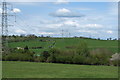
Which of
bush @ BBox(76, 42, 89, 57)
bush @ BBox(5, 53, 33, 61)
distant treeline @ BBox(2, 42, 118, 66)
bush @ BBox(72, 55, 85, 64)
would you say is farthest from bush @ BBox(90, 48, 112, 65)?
bush @ BBox(5, 53, 33, 61)

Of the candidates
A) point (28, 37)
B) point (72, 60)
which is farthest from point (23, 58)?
point (28, 37)

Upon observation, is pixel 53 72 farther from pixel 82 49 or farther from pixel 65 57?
pixel 82 49

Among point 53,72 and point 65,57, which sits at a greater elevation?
point 53,72

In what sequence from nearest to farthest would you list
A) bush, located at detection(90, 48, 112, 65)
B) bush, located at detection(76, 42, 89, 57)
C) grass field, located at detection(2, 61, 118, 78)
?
grass field, located at detection(2, 61, 118, 78)
bush, located at detection(90, 48, 112, 65)
bush, located at detection(76, 42, 89, 57)

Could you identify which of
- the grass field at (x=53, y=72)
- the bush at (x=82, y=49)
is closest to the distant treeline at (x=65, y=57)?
the bush at (x=82, y=49)

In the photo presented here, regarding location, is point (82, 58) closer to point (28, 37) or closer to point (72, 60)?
point (72, 60)

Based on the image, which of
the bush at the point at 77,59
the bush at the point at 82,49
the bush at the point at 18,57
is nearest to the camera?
the bush at the point at 77,59

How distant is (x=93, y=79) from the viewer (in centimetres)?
1686

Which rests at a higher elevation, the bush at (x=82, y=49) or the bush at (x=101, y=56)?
the bush at (x=82, y=49)

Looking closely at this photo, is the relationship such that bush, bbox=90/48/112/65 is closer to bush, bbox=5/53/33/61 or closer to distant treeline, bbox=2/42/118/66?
distant treeline, bbox=2/42/118/66

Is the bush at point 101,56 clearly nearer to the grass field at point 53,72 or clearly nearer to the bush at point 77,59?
the bush at point 77,59

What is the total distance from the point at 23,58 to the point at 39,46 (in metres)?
15.2

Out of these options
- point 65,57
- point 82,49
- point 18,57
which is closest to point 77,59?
point 65,57

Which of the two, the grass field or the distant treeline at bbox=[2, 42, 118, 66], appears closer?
the grass field
